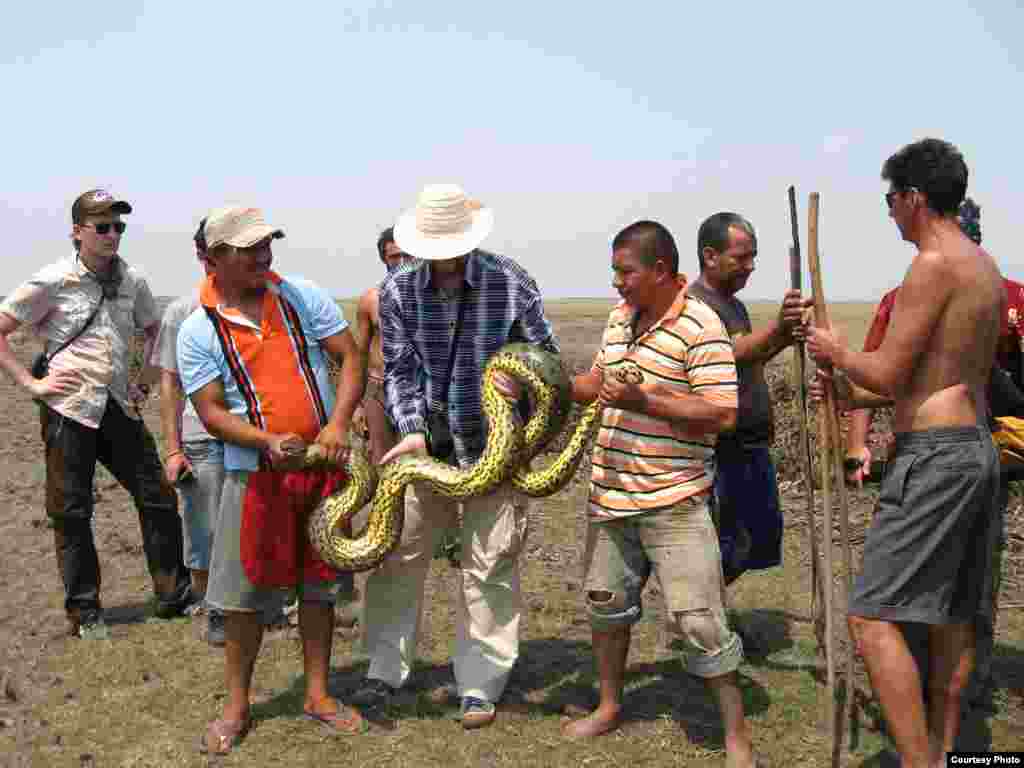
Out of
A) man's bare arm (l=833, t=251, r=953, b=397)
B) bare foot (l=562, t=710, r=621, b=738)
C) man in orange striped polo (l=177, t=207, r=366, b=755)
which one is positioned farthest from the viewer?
bare foot (l=562, t=710, r=621, b=738)

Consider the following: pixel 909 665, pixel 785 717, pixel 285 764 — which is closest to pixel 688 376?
pixel 909 665

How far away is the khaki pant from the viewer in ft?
17.3

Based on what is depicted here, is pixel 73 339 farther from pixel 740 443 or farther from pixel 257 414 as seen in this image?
pixel 740 443

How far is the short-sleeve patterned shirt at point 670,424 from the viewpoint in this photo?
14.8 ft

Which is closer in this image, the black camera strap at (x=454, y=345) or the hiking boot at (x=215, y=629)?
the black camera strap at (x=454, y=345)

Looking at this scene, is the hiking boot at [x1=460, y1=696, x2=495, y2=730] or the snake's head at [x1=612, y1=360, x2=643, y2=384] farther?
the hiking boot at [x1=460, y1=696, x2=495, y2=730]

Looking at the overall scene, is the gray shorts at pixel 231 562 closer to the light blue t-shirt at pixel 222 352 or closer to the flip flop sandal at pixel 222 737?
the light blue t-shirt at pixel 222 352

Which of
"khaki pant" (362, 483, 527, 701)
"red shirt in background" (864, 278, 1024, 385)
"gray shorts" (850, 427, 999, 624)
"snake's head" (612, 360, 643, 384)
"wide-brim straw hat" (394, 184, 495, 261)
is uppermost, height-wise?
"wide-brim straw hat" (394, 184, 495, 261)

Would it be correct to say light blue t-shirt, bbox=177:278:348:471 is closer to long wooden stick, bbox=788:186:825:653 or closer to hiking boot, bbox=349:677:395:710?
hiking boot, bbox=349:677:395:710

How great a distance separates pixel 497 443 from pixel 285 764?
1993mm

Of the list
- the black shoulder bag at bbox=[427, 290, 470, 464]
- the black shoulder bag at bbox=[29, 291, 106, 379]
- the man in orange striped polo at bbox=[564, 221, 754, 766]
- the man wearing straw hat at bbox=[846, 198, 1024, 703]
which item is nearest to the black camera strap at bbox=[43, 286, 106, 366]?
the black shoulder bag at bbox=[29, 291, 106, 379]

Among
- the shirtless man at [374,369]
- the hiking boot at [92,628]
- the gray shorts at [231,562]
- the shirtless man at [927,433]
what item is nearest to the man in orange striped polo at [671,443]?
the shirtless man at [927,433]

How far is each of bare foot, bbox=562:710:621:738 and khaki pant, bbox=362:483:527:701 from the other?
1.58 feet

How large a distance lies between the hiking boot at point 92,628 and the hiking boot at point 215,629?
74 cm
